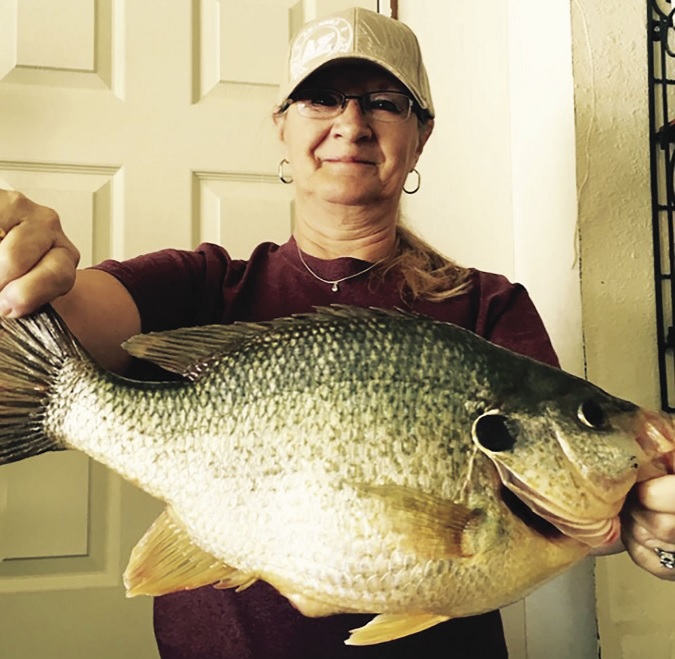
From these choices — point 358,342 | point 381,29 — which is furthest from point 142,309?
point 381,29

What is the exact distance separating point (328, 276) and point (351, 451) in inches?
17.5

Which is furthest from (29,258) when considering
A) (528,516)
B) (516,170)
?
(516,170)

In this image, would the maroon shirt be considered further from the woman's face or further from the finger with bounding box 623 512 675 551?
the finger with bounding box 623 512 675 551

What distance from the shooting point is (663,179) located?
1147mm

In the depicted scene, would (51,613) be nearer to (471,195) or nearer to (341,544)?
(341,544)

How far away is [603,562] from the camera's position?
3.57ft

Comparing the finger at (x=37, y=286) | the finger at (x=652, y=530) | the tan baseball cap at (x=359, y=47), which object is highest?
the tan baseball cap at (x=359, y=47)

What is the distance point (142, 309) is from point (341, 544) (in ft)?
1.47

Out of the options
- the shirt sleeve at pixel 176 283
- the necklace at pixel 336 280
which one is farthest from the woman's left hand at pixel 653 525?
the shirt sleeve at pixel 176 283

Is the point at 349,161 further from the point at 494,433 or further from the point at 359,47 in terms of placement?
the point at 494,433

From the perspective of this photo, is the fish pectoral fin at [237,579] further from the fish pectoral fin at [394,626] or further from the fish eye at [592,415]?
the fish eye at [592,415]

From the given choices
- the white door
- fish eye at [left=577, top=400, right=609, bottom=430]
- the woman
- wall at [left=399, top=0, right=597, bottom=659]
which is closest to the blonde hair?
the woman

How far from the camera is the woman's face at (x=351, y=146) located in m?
0.93

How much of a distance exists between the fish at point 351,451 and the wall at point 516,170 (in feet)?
1.96
